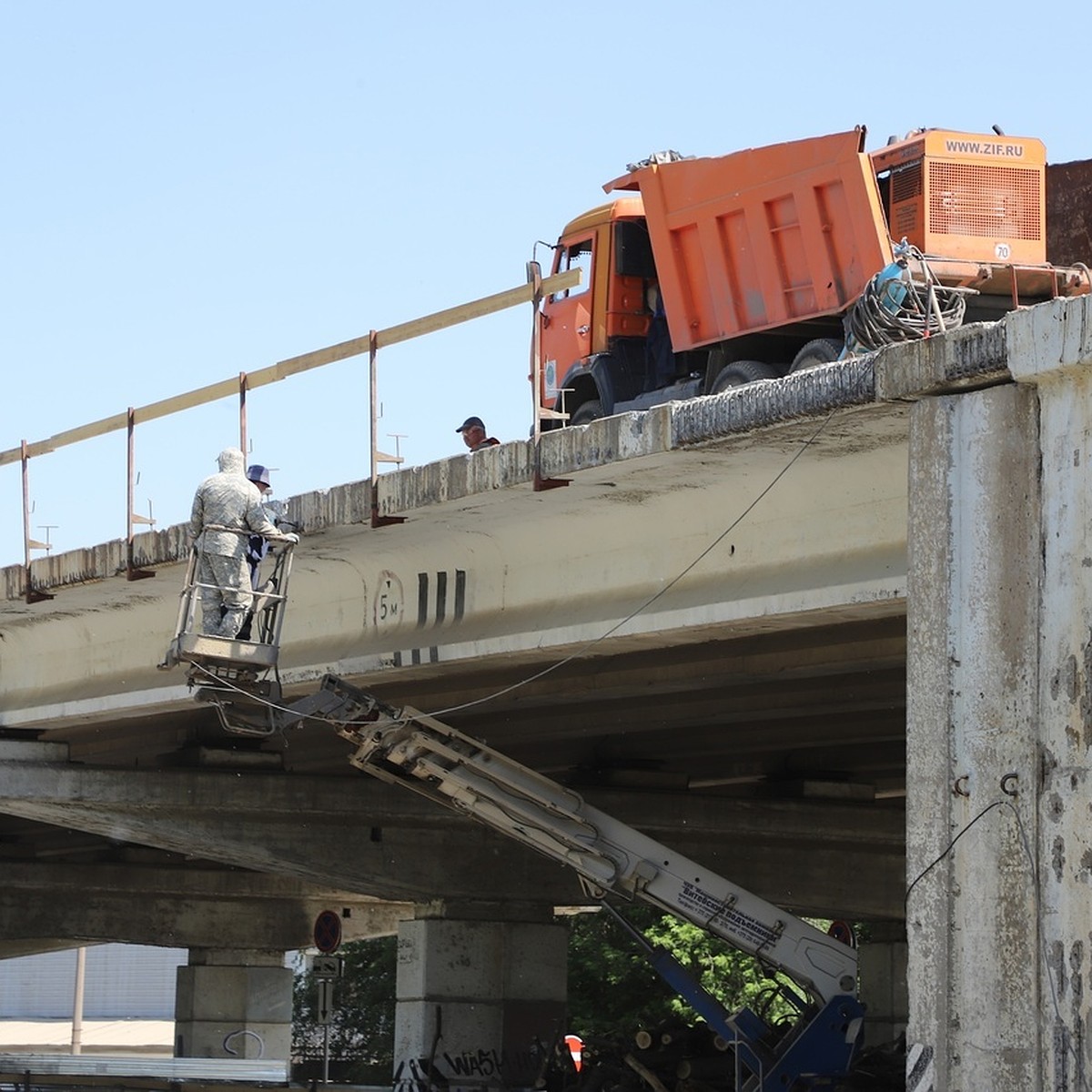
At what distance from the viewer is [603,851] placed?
18953 mm

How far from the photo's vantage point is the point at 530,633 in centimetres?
1520

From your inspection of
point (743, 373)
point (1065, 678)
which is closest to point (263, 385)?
point (743, 373)

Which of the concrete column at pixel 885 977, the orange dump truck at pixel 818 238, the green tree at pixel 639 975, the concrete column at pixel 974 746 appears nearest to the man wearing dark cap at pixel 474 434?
the orange dump truck at pixel 818 238

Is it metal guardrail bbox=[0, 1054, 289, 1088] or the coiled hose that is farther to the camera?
metal guardrail bbox=[0, 1054, 289, 1088]

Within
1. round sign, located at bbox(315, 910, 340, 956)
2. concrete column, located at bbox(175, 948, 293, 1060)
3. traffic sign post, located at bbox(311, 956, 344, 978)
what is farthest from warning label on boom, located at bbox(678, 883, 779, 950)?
concrete column, located at bbox(175, 948, 293, 1060)

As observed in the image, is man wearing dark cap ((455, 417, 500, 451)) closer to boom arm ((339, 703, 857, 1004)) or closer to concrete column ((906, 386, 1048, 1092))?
boom arm ((339, 703, 857, 1004))

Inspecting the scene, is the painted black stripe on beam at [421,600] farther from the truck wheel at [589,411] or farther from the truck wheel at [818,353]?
the truck wheel at [589,411]

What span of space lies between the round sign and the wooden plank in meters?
8.86

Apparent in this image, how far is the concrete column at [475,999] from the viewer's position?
77.0 feet

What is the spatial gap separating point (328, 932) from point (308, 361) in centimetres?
1180

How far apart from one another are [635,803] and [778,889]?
3.21 meters

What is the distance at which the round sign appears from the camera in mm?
26219

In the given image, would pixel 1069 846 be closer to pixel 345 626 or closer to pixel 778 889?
pixel 345 626

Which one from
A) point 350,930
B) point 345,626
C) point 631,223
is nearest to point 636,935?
point 345,626
